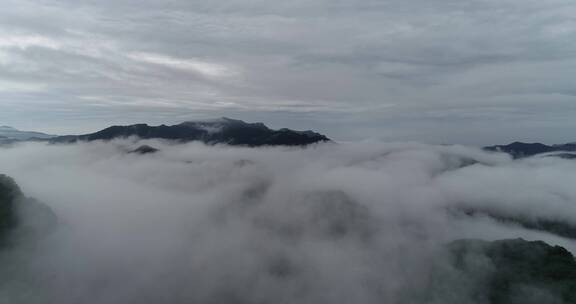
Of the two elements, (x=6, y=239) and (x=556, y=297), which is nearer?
(x=6, y=239)

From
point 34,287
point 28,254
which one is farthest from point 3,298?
point 28,254

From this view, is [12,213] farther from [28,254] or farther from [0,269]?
[0,269]

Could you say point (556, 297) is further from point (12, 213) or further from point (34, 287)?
point (12, 213)

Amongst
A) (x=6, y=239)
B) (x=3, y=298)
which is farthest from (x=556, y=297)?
(x=6, y=239)

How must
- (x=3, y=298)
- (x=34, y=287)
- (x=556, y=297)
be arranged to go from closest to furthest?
1. (x=3, y=298)
2. (x=34, y=287)
3. (x=556, y=297)

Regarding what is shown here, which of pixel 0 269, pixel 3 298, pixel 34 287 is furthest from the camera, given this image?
pixel 34 287

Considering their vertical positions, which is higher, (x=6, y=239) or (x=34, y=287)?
(x=6, y=239)

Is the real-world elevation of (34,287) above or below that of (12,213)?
below

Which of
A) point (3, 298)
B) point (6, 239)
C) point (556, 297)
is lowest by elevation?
point (556, 297)

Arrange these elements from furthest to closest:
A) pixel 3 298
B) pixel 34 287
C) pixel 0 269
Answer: pixel 34 287 < pixel 0 269 < pixel 3 298
